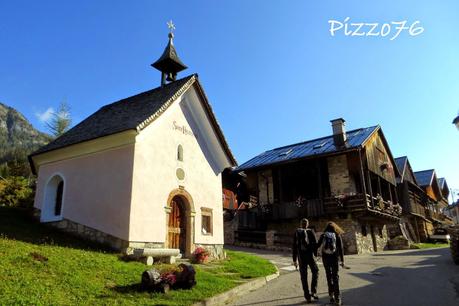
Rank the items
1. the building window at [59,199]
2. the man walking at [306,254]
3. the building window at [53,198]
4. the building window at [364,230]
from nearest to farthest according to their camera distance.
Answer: the man walking at [306,254] < the building window at [53,198] < the building window at [59,199] < the building window at [364,230]

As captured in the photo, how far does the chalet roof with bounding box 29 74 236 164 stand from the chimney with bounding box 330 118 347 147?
11187 millimetres

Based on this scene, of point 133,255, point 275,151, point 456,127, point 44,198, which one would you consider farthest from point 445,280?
point 275,151

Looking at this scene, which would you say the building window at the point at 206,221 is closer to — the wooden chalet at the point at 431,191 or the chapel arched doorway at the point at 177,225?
the chapel arched doorway at the point at 177,225

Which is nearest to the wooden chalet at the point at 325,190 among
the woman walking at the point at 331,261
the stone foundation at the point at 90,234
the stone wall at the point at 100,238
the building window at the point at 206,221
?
the building window at the point at 206,221

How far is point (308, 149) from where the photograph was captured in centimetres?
2700

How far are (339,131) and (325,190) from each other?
166 inches

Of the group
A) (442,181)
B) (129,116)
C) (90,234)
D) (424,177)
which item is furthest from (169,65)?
(442,181)

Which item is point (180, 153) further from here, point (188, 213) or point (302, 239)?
point (302, 239)

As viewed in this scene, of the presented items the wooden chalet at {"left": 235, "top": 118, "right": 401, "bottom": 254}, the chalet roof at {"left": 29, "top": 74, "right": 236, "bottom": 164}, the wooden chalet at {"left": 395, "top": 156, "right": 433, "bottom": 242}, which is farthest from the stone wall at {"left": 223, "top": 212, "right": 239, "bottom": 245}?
the wooden chalet at {"left": 395, "top": 156, "right": 433, "bottom": 242}

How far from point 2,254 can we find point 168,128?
7.30m

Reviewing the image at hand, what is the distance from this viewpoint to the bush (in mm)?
22281

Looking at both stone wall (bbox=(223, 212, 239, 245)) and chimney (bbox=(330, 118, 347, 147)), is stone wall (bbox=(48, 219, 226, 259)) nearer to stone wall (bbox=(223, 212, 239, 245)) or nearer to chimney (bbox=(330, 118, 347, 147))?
stone wall (bbox=(223, 212, 239, 245))

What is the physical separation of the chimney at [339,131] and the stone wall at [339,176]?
1.71m

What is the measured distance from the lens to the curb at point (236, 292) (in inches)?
327
